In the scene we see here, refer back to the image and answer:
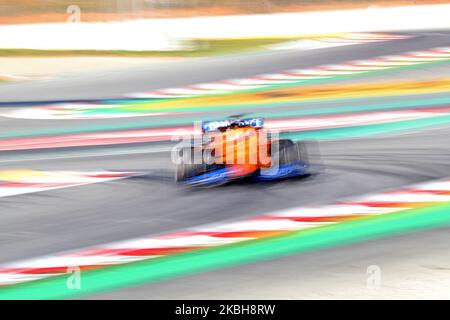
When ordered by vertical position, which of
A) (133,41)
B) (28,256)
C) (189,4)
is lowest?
(28,256)

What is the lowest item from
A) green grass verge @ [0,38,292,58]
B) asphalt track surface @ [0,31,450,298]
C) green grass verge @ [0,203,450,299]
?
green grass verge @ [0,203,450,299]

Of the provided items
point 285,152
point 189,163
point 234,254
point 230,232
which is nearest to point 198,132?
point 189,163

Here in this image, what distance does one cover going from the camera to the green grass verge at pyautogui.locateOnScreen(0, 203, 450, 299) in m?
6.80

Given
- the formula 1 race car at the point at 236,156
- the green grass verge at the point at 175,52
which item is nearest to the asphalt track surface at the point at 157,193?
the formula 1 race car at the point at 236,156

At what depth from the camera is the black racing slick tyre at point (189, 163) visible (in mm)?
9336

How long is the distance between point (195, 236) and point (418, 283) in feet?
6.69

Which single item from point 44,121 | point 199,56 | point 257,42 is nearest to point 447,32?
point 257,42

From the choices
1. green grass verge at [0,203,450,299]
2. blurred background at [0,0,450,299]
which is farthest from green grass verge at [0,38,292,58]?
green grass verge at [0,203,450,299]

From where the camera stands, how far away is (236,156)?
9.24m

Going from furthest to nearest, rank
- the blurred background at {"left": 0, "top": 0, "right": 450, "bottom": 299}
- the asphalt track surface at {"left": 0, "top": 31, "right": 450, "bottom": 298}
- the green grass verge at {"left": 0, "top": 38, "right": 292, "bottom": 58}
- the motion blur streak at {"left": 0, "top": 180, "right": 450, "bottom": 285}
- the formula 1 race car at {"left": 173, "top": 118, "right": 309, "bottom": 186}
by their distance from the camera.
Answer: the green grass verge at {"left": 0, "top": 38, "right": 292, "bottom": 58} < the formula 1 race car at {"left": 173, "top": 118, "right": 309, "bottom": 186} < the asphalt track surface at {"left": 0, "top": 31, "right": 450, "bottom": 298} < the motion blur streak at {"left": 0, "top": 180, "right": 450, "bottom": 285} < the blurred background at {"left": 0, "top": 0, "right": 450, "bottom": 299}

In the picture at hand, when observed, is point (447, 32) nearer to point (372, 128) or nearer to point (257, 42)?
point (257, 42)

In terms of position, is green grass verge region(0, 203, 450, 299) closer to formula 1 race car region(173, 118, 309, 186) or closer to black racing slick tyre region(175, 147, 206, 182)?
formula 1 race car region(173, 118, 309, 186)
